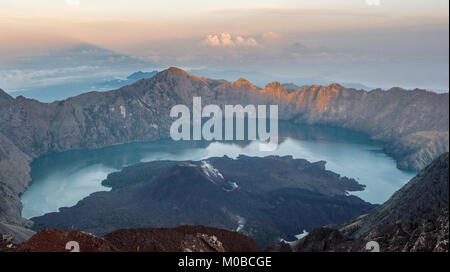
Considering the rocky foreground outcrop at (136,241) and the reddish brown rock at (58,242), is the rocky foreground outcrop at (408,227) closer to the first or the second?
the rocky foreground outcrop at (136,241)

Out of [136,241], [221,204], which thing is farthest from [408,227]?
[221,204]

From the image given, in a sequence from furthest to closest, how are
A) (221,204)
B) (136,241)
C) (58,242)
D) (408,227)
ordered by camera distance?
(221,204) → (408,227) → (136,241) → (58,242)

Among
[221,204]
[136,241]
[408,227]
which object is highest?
[136,241]

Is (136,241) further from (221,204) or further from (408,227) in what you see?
(221,204)

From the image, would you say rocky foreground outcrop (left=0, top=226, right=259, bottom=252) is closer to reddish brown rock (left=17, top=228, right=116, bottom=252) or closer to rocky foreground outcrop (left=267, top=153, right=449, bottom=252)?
reddish brown rock (left=17, top=228, right=116, bottom=252)

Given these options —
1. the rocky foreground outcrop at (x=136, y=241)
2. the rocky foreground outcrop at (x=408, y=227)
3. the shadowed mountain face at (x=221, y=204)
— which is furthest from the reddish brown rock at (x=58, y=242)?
the shadowed mountain face at (x=221, y=204)
